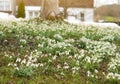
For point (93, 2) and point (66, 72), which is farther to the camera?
point (93, 2)

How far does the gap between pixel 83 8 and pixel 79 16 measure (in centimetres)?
111

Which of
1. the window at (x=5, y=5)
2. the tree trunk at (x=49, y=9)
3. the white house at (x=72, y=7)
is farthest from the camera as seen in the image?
the white house at (x=72, y=7)

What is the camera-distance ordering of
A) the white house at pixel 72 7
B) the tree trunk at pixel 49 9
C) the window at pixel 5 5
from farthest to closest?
the white house at pixel 72 7 → the window at pixel 5 5 → the tree trunk at pixel 49 9

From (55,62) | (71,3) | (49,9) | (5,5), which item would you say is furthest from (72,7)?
(55,62)

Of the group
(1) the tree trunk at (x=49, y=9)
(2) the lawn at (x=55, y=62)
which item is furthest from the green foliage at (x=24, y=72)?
(1) the tree trunk at (x=49, y=9)

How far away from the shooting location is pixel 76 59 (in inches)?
264

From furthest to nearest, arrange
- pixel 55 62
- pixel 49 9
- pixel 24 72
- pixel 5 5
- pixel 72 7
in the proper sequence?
pixel 72 7, pixel 5 5, pixel 49 9, pixel 55 62, pixel 24 72

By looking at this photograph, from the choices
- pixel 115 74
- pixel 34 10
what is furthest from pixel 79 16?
pixel 115 74

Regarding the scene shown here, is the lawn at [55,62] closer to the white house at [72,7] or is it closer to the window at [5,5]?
the window at [5,5]

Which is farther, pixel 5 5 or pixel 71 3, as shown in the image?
pixel 71 3

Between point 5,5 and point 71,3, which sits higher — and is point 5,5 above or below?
below

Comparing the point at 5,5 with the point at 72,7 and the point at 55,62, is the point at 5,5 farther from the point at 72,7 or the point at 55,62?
the point at 55,62

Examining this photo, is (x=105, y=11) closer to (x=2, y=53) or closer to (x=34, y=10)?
(x=34, y=10)

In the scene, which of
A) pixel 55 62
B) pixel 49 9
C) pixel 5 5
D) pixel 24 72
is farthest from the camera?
pixel 5 5
